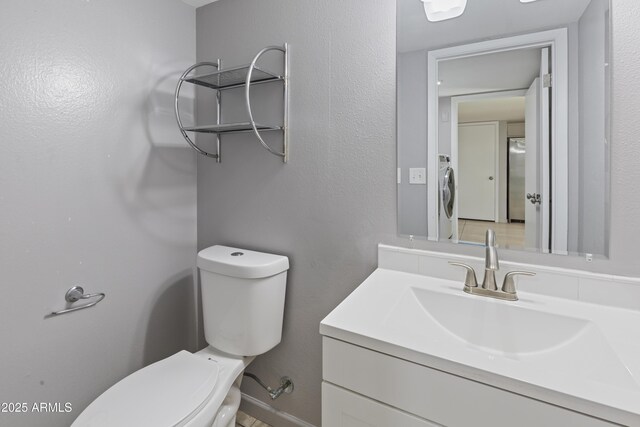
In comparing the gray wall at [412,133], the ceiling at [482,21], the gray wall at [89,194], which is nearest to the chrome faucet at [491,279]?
the gray wall at [412,133]

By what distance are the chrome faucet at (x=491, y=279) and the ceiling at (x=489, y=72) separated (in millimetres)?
466

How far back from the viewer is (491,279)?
98 cm

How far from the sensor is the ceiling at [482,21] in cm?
96

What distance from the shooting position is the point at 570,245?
0.97m

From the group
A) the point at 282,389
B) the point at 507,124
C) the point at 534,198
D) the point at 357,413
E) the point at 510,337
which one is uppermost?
the point at 507,124

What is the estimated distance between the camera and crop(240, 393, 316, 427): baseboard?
151cm

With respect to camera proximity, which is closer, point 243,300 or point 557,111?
point 557,111

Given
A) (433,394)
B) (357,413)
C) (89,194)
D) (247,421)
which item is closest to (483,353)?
(433,394)

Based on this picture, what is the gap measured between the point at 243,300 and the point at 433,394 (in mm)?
850

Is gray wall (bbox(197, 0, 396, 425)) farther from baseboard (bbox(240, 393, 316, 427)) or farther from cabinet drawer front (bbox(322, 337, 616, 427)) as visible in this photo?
cabinet drawer front (bbox(322, 337, 616, 427))

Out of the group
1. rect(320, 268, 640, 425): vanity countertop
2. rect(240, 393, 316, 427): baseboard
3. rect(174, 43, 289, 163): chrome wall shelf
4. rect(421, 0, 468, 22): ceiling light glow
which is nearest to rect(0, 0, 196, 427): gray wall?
rect(174, 43, 289, 163): chrome wall shelf

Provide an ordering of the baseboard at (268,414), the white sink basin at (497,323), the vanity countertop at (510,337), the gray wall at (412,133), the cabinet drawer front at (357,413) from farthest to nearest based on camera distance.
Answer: the baseboard at (268,414)
the gray wall at (412,133)
the white sink basin at (497,323)
the cabinet drawer front at (357,413)
the vanity countertop at (510,337)

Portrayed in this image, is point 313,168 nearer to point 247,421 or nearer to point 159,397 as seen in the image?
point 159,397

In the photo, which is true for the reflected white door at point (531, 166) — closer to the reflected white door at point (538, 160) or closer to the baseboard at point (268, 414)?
the reflected white door at point (538, 160)
